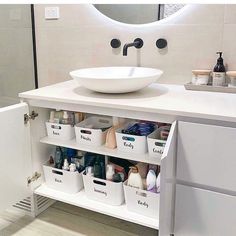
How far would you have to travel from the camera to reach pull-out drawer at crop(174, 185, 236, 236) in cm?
126

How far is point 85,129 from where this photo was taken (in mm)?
1593

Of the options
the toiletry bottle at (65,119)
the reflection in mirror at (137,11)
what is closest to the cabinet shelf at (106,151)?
the toiletry bottle at (65,119)

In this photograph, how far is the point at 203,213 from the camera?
51.4 inches

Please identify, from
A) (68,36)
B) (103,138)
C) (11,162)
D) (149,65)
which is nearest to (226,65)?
(149,65)

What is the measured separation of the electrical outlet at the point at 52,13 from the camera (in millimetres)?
1978

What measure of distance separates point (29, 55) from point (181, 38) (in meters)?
1.09

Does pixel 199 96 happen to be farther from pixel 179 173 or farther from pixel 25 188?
pixel 25 188

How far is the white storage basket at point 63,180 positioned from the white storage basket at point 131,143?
0.33m

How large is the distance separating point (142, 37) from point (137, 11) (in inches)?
5.9

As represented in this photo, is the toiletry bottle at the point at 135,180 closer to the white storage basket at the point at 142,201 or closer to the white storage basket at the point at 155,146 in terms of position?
the white storage basket at the point at 142,201

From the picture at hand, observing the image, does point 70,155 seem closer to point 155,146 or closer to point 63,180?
point 63,180

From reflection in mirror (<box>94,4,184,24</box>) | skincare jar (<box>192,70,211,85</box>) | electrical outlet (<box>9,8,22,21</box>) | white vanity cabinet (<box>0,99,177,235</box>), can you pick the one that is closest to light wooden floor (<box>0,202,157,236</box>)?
white vanity cabinet (<box>0,99,177,235</box>)

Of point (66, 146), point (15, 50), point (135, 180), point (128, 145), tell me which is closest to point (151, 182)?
point (135, 180)

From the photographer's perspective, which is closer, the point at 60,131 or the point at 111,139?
the point at 111,139
